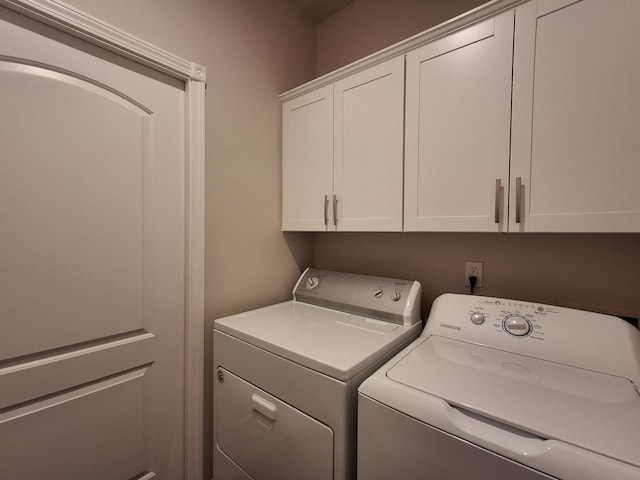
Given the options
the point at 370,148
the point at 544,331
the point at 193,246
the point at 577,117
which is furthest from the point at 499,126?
the point at 193,246

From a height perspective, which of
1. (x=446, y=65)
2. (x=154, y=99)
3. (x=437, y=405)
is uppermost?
(x=446, y=65)

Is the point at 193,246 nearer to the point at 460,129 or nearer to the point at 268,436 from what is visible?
the point at 268,436

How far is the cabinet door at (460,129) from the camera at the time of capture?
1011 mm

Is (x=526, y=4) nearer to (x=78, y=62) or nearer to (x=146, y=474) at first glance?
→ (x=78, y=62)

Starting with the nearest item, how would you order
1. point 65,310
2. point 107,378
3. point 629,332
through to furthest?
point 629,332 < point 65,310 < point 107,378

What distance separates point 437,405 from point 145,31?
173 centimetres

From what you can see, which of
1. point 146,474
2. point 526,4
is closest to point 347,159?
point 526,4

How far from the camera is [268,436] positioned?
1076 millimetres

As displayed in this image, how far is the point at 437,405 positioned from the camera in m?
0.70

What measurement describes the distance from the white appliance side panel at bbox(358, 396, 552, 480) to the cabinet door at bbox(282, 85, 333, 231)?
948 millimetres

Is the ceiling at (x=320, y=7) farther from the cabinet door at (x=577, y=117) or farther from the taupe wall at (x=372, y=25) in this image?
the cabinet door at (x=577, y=117)

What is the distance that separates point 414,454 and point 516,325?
2.05 ft

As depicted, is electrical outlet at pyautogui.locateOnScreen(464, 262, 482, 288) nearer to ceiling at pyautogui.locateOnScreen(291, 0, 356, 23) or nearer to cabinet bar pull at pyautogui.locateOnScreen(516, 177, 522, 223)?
cabinet bar pull at pyautogui.locateOnScreen(516, 177, 522, 223)

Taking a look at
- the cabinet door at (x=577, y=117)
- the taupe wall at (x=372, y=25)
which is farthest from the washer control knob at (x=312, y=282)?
the taupe wall at (x=372, y=25)
